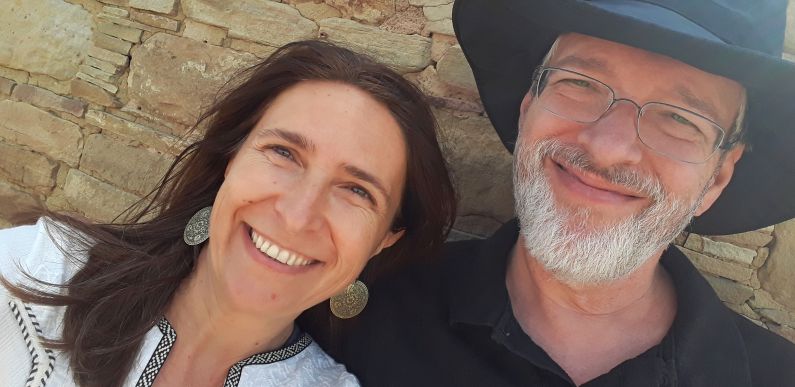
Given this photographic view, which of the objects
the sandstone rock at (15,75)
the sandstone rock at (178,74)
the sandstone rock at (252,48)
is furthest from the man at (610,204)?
the sandstone rock at (15,75)

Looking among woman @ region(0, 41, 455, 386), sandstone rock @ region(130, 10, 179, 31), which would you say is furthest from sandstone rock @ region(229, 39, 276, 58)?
woman @ region(0, 41, 455, 386)

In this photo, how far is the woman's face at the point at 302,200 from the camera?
5.40 feet

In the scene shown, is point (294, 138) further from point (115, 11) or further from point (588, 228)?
point (115, 11)

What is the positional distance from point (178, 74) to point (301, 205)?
1.46 meters

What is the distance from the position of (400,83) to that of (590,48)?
527 millimetres

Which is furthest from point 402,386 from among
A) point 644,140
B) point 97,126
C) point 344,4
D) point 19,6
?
point 19,6

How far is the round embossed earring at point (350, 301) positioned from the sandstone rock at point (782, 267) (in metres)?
1.38

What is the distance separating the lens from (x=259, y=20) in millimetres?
2609

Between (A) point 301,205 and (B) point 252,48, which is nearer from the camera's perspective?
(A) point 301,205

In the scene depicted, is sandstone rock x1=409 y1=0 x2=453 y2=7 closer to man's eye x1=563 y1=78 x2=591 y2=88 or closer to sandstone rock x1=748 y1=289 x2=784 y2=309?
man's eye x1=563 y1=78 x2=591 y2=88

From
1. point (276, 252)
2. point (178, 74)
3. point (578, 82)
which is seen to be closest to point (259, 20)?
point (178, 74)

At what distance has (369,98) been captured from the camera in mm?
1755

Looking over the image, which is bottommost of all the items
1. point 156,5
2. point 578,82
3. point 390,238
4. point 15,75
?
point 15,75

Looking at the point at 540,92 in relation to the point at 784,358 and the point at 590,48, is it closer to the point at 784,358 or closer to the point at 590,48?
the point at 590,48
